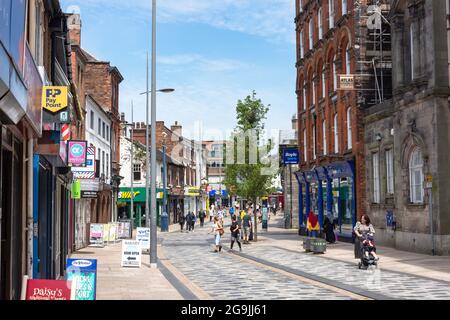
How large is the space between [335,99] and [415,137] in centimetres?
1120

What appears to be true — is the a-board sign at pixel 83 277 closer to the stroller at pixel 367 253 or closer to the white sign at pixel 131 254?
the white sign at pixel 131 254

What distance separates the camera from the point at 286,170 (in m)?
52.3

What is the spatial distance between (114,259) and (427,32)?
1503 centimetres

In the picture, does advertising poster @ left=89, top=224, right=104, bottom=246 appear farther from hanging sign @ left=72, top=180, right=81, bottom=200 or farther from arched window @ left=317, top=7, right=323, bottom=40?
arched window @ left=317, top=7, right=323, bottom=40

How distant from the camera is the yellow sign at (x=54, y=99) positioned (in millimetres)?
11484

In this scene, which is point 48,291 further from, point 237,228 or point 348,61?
point 348,61

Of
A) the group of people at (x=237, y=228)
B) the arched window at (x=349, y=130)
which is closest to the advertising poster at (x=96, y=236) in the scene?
the group of people at (x=237, y=228)

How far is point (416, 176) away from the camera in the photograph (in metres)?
25.6

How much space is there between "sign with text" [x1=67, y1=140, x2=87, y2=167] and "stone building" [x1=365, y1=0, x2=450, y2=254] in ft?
41.8

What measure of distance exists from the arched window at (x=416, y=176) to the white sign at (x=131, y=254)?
38.3 ft

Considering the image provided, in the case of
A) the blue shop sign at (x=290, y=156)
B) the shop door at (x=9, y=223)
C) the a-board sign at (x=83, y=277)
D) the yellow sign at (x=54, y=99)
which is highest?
the blue shop sign at (x=290, y=156)

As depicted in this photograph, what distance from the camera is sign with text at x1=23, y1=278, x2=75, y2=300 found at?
7598 mm

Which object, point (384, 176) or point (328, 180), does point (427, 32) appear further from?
point (328, 180)
